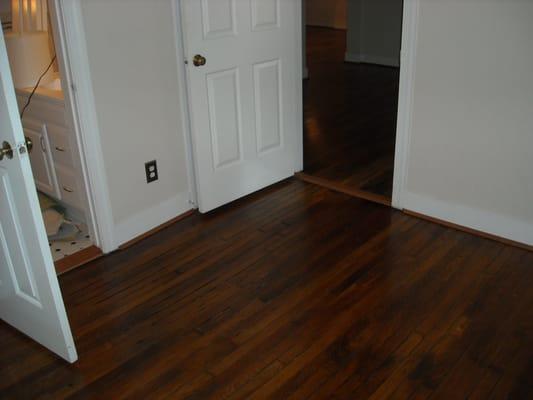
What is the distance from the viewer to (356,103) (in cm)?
561

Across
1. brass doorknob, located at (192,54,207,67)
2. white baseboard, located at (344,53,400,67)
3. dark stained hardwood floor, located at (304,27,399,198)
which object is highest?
brass doorknob, located at (192,54,207,67)

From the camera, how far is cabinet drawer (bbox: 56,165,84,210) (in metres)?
3.17

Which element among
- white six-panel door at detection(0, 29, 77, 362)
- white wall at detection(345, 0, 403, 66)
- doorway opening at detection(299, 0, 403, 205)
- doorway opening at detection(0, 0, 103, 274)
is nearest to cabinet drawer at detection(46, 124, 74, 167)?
doorway opening at detection(0, 0, 103, 274)

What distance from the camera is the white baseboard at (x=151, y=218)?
307cm

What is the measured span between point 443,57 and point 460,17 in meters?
0.21

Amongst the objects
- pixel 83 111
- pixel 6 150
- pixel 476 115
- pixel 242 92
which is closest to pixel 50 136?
pixel 83 111

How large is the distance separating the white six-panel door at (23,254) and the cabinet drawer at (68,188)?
35.3 inches

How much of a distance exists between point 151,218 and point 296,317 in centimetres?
119

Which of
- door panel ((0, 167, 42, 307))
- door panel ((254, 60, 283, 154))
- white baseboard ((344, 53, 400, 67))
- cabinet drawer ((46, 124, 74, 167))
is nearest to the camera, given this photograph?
door panel ((0, 167, 42, 307))

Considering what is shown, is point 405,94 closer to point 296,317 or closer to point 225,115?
point 225,115

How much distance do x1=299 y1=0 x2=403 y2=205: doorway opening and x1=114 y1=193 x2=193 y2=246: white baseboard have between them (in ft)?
3.10

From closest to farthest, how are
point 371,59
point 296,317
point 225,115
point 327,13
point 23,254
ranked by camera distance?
point 23,254 < point 296,317 < point 225,115 < point 371,59 < point 327,13

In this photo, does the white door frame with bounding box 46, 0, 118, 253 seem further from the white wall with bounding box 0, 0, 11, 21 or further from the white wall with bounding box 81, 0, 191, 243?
the white wall with bounding box 0, 0, 11, 21

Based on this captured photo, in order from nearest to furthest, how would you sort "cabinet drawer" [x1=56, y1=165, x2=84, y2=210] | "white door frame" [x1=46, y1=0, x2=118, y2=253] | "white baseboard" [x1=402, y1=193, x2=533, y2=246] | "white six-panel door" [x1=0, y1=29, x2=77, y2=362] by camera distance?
1. "white six-panel door" [x1=0, y1=29, x2=77, y2=362]
2. "white door frame" [x1=46, y1=0, x2=118, y2=253]
3. "white baseboard" [x1=402, y1=193, x2=533, y2=246]
4. "cabinet drawer" [x1=56, y1=165, x2=84, y2=210]
